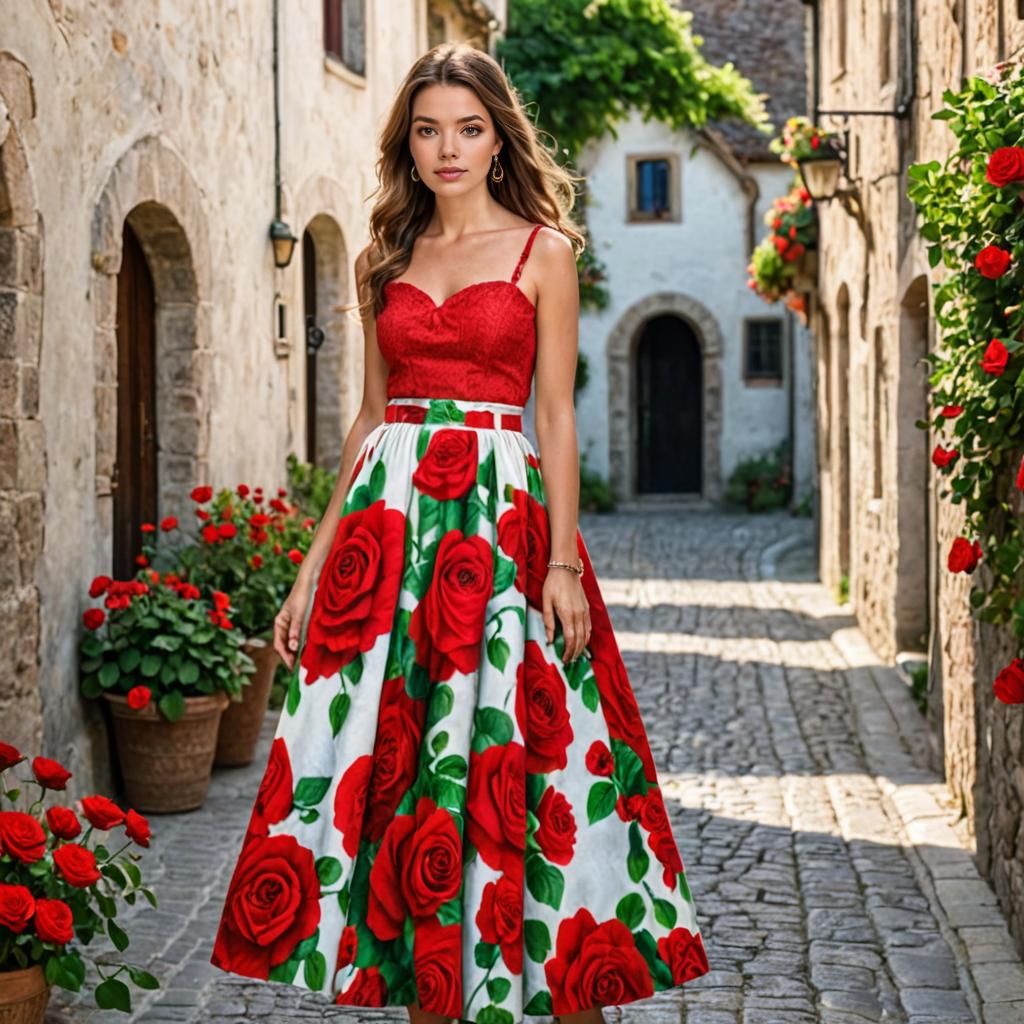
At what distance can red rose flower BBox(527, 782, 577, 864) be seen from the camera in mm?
2965

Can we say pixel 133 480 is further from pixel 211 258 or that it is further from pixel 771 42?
pixel 771 42

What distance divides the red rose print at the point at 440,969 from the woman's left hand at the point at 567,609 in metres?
0.54

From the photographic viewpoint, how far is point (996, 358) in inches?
157

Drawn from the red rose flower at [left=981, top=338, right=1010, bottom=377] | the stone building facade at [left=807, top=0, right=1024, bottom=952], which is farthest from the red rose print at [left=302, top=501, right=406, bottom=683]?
the stone building facade at [left=807, top=0, right=1024, bottom=952]

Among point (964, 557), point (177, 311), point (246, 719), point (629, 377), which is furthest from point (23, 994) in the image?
point (629, 377)

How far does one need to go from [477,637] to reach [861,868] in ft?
9.05

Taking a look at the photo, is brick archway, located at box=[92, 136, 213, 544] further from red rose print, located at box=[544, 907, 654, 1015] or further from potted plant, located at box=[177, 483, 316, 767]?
red rose print, located at box=[544, 907, 654, 1015]

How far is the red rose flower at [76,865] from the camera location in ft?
11.0

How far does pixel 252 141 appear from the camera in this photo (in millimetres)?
7973

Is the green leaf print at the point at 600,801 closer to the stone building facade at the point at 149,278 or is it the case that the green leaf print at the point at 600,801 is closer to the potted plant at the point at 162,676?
the stone building facade at the point at 149,278

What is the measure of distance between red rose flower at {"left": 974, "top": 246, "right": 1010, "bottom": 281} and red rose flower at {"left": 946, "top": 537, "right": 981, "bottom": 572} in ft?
2.52

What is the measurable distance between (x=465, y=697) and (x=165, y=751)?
10.5 ft

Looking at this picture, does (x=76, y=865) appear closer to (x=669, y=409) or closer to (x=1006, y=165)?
(x=1006, y=165)

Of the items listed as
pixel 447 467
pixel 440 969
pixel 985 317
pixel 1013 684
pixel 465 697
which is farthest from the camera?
pixel 985 317
